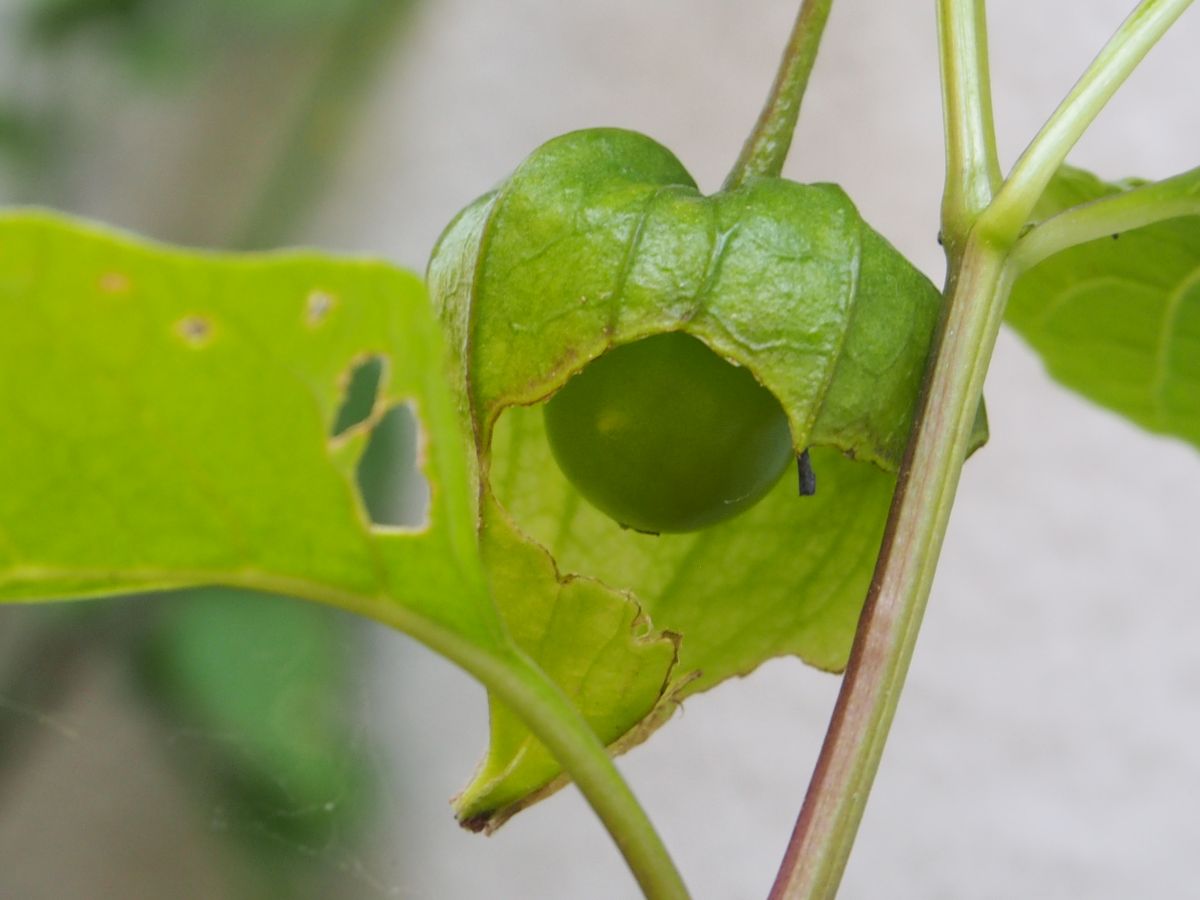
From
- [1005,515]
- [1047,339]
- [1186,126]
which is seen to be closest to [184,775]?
[1005,515]

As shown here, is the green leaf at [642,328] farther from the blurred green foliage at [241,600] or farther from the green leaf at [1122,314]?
the blurred green foliage at [241,600]

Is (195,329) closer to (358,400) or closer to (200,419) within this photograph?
(200,419)

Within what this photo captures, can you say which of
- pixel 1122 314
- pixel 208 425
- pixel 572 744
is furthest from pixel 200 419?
pixel 1122 314

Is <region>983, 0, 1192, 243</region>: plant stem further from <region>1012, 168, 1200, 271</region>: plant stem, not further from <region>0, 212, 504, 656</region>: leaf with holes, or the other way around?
<region>0, 212, 504, 656</region>: leaf with holes

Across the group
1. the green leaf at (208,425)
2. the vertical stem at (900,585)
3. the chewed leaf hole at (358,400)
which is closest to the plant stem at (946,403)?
the vertical stem at (900,585)

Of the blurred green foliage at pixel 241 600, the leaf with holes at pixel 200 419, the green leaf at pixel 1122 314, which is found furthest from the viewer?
the blurred green foliage at pixel 241 600

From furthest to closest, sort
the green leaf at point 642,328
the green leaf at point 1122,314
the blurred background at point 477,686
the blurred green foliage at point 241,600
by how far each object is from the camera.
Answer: the blurred green foliage at point 241,600 < the blurred background at point 477,686 < the green leaf at point 1122,314 < the green leaf at point 642,328
